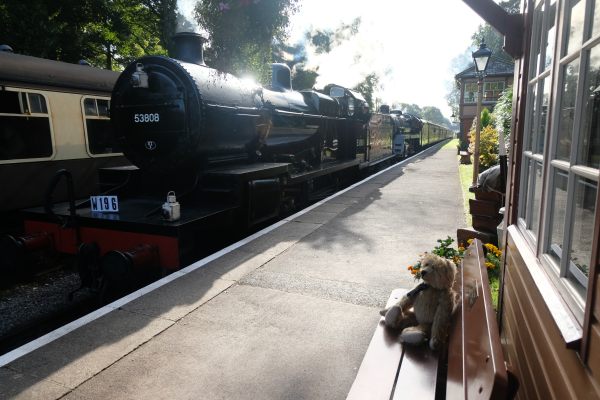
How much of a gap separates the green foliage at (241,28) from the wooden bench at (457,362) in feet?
66.5

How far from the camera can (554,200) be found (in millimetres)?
1901

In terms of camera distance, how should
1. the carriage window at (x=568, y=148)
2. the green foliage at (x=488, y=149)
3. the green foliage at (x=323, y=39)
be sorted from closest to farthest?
the carriage window at (x=568, y=148)
the green foliage at (x=488, y=149)
the green foliage at (x=323, y=39)

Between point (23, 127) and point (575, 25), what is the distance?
22.3 ft

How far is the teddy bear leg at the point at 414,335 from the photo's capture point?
246cm

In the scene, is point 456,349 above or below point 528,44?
below

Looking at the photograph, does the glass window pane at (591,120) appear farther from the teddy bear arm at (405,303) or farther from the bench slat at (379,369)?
the teddy bear arm at (405,303)

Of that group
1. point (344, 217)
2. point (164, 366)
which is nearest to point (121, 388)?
point (164, 366)

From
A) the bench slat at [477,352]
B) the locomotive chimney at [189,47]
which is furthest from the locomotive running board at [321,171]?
the bench slat at [477,352]

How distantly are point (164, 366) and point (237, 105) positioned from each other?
12.4 ft

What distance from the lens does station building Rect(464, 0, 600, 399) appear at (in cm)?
138

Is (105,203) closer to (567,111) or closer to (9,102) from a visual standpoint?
(9,102)

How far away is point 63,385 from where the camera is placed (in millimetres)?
2568

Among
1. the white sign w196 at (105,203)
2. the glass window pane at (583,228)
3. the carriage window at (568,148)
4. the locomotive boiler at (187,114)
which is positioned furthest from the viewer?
the locomotive boiler at (187,114)

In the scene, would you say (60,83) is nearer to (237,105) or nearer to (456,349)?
(237,105)
